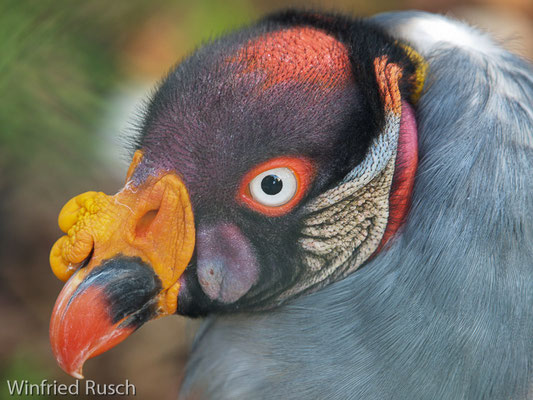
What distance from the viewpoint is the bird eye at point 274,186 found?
191cm

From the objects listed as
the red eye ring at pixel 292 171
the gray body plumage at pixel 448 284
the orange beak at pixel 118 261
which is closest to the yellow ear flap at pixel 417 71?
the gray body plumage at pixel 448 284

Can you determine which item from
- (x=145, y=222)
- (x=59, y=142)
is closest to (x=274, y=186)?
(x=145, y=222)

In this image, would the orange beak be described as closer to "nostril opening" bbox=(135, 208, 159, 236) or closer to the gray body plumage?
"nostril opening" bbox=(135, 208, 159, 236)

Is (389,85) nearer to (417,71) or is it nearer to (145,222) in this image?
(417,71)

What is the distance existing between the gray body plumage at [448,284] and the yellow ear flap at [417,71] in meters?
0.03

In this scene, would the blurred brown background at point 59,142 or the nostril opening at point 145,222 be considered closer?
the nostril opening at point 145,222

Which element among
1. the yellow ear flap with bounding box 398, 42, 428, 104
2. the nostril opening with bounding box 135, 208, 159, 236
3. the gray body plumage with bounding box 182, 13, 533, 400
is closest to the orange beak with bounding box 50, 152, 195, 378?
the nostril opening with bounding box 135, 208, 159, 236

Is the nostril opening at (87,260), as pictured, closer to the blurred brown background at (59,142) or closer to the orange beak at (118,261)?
the orange beak at (118,261)

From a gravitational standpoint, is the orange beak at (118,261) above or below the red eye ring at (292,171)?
below

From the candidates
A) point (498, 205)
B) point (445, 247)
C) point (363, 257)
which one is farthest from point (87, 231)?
point (498, 205)

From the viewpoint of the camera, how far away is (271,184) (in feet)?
6.29

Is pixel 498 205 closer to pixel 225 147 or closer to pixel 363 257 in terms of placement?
pixel 363 257

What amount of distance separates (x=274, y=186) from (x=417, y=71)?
69cm

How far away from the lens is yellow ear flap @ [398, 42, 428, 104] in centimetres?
212
